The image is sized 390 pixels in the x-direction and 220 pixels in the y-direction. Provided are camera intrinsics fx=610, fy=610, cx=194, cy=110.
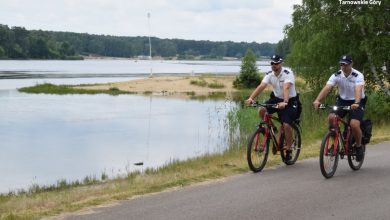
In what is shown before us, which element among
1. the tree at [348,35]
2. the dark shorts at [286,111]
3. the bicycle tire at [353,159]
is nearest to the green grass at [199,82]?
the tree at [348,35]

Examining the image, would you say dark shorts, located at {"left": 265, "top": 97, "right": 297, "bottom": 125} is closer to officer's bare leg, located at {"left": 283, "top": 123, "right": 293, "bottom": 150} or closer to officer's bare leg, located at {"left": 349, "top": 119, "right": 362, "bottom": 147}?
officer's bare leg, located at {"left": 283, "top": 123, "right": 293, "bottom": 150}

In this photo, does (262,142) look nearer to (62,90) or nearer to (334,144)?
(334,144)

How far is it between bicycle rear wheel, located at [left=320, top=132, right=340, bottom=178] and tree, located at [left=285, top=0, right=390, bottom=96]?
36.1 feet

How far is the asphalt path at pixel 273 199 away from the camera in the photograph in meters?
7.38

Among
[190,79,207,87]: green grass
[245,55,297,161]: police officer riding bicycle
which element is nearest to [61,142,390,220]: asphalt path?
[245,55,297,161]: police officer riding bicycle

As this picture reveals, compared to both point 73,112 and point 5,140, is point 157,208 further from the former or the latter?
point 73,112

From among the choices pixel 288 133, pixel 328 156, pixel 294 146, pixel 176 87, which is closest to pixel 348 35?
pixel 294 146

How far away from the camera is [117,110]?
37.5 metres

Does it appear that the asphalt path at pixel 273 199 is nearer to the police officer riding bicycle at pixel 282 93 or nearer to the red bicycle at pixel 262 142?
the red bicycle at pixel 262 142

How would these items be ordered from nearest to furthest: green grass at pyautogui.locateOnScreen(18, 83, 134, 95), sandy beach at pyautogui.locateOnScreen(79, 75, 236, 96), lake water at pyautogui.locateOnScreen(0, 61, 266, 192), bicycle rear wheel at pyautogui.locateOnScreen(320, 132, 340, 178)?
bicycle rear wheel at pyautogui.locateOnScreen(320, 132, 340, 178) → lake water at pyautogui.locateOnScreen(0, 61, 266, 192) → green grass at pyautogui.locateOnScreen(18, 83, 134, 95) → sandy beach at pyautogui.locateOnScreen(79, 75, 236, 96)

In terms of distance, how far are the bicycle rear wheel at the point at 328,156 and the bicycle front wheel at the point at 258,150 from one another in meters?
1.17

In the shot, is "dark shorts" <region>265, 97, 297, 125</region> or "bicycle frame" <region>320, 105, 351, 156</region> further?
"dark shorts" <region>265, 97, 297, 125</region>

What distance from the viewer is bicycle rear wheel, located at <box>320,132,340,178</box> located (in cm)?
940

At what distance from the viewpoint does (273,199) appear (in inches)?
322
